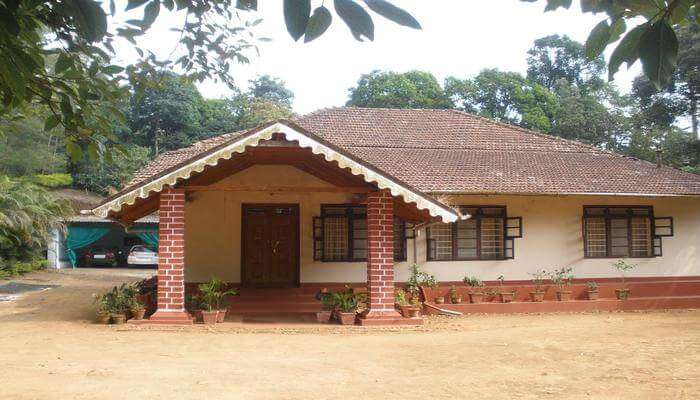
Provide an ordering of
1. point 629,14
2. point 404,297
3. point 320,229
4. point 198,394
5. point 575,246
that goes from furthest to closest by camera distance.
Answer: point 575,246 < point 320,229 < point 404,297 < point 198,394 < point 629,14

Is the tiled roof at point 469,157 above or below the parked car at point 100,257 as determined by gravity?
above

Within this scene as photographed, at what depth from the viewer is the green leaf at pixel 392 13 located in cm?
154

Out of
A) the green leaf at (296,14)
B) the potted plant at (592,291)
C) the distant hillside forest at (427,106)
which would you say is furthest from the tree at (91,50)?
the distant hillside forest at (427,106)

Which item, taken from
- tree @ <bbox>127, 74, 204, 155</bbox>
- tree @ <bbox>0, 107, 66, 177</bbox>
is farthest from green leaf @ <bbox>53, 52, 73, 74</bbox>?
tree @ <bbox>127, 74, 204, 155</bbox>

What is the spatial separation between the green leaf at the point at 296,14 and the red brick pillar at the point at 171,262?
8.37 meters

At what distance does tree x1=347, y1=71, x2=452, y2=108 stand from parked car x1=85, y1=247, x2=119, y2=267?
16.2 m

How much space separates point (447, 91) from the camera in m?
35.1

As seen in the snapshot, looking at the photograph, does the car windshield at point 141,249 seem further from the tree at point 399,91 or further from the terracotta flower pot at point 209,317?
the terracotta flower pot at point 209,317

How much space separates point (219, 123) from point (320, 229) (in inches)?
965

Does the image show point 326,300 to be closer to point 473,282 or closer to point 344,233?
point 344,233

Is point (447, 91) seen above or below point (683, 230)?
above

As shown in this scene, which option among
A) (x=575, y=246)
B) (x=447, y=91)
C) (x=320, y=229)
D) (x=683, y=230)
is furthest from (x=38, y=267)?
(x=447, y=91)

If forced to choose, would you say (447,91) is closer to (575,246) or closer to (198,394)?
(575,246)

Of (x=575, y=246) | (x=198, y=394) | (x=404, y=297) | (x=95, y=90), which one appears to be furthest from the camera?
(x=575, y=246)
